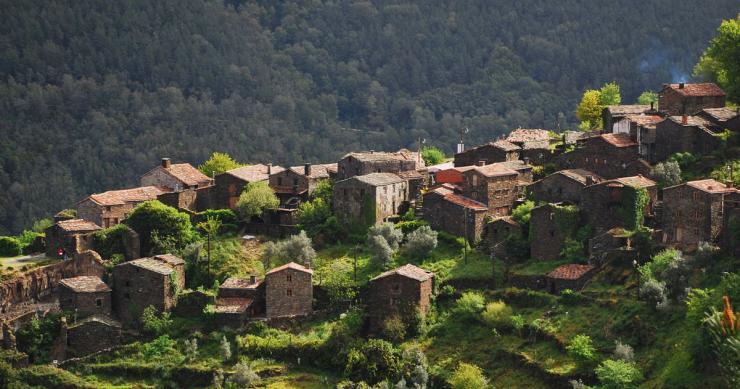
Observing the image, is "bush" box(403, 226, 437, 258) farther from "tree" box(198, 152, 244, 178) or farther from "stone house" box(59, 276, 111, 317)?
"tree" box(198, 152, 244, 178)

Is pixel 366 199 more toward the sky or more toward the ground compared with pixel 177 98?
more toward the sky

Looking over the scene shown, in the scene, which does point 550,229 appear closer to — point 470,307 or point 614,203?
point 614,203

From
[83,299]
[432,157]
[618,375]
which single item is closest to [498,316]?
[618,375]

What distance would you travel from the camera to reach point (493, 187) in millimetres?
95875

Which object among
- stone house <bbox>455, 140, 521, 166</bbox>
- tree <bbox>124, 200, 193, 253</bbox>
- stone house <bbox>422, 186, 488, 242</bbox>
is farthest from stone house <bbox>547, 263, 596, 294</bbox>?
tree <bbox>124, 200, 193, 253</bbox>

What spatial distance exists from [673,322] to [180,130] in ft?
373

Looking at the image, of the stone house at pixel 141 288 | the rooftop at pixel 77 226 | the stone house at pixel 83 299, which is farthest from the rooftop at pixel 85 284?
the rooftop at pixel 77 226

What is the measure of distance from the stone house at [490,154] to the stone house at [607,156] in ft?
23.0

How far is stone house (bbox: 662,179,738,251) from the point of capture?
82.9 metres

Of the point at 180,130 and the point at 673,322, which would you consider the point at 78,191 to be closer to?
the point at 180,130

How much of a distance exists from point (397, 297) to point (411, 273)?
1645 millimetres

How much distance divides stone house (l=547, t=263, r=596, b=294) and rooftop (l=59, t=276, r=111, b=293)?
983 inches

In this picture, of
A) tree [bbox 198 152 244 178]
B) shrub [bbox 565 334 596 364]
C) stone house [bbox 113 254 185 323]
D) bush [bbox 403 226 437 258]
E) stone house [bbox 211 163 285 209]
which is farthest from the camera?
tree [bbox 198 152 244 178]

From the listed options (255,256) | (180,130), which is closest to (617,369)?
(255,256)
